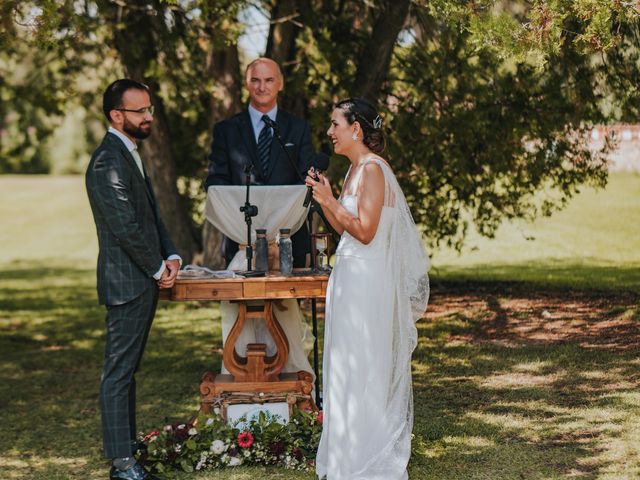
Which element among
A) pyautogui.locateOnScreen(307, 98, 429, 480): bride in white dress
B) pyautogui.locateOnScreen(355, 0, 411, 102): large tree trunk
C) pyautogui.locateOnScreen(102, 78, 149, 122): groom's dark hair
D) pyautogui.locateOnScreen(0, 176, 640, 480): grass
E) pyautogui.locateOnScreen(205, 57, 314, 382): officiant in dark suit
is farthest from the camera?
pyautogui.locateOnScreen(355, 0, 411, 102): large tree trunk

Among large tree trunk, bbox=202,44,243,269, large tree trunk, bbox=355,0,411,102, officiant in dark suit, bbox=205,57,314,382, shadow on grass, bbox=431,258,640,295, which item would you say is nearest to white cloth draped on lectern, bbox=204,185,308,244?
officiant in dark suit, bbox=205,57,314,382

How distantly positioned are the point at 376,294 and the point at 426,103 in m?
5.91

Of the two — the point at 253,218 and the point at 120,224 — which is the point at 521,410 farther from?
the point at 120,224

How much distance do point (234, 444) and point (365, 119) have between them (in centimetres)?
205

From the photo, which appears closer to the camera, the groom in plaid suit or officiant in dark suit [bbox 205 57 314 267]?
the groom in plaid suit

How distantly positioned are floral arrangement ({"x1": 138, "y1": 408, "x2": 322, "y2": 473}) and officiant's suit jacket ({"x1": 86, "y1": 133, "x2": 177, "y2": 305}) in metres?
0.97

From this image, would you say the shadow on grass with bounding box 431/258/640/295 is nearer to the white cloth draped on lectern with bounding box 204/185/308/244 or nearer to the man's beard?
the white cloth draped on lectern with bounding box 204/185/308/244

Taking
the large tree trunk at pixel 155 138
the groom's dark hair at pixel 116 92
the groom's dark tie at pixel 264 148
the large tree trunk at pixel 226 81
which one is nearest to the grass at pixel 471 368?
the large tree trunk at pixel 155 138

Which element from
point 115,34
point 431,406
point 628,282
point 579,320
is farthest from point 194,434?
point 628,282

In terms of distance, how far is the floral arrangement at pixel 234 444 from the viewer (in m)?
5.61

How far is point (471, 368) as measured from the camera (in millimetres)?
8094

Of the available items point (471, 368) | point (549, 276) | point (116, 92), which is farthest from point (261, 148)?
point (549, 276)

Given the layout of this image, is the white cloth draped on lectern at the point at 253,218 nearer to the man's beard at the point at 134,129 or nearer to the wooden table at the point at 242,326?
the wooden table at the point at 242,326

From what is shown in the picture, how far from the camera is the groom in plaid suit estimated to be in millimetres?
5191
